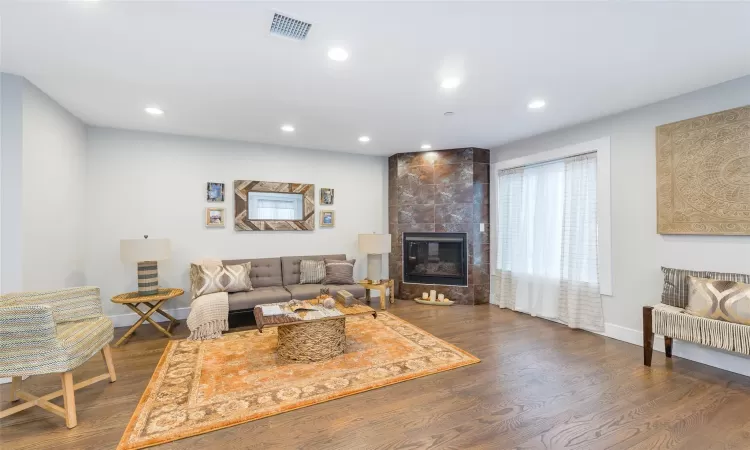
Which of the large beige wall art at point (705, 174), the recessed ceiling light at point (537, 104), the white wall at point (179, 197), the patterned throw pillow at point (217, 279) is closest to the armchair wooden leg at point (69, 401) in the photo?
the patterned throw pillow at point (217, 279)

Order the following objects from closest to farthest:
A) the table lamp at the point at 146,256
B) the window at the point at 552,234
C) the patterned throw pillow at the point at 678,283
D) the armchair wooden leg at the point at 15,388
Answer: the armchair wooden leg at the point at 15,388 < the patterned throw pillow at the point at 678,283 < the table lamp at the point at 146,256 < the window at the point at 552,234

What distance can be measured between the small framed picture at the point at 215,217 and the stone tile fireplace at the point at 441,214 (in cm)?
282

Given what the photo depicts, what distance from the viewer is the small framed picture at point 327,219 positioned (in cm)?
533

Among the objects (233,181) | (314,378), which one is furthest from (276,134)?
(314,378)

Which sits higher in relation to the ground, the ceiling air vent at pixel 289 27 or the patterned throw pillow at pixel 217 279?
the ceiling air vent at pixel 289 27

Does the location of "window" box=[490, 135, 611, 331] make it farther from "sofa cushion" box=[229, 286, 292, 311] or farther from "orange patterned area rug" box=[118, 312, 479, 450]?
"sofa cushion" box=[229, 286, 292, 311]

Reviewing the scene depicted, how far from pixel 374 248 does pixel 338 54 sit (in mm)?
3214

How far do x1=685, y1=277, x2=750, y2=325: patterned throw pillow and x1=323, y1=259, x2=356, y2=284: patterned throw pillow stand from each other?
379cm

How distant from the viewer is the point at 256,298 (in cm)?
392

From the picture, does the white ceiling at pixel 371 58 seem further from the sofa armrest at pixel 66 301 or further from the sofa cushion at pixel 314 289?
the sofa cushion at pixel 314 289

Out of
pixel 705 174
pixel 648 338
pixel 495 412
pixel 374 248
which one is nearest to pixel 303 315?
pixel 495 412

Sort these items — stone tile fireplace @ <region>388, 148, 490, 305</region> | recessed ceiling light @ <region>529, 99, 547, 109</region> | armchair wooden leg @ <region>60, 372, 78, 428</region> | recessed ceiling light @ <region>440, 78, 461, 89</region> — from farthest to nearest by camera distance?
stone tile fireplace @ <region>388, 148, 490, 305</region> < recessed ceiling light @ <region>529, 99, 547, 109</region> < recessed ceiling light @ <region>440, 78, 461, 89</region> < armchair wooden leg @ <region>60, 372, 78, 428</region>

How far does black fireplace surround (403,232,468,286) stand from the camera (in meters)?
5.31

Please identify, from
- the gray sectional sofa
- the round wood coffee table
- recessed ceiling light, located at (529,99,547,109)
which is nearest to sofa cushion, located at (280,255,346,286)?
the gray sectional sofa
